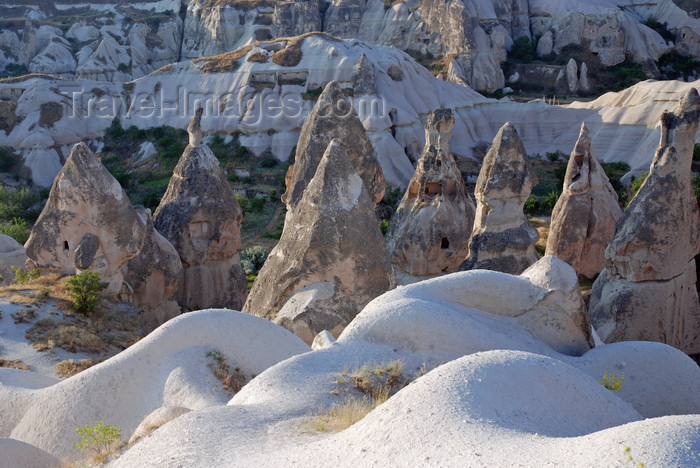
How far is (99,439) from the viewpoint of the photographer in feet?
15.2

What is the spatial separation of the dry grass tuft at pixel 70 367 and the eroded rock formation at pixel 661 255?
668 centimetres

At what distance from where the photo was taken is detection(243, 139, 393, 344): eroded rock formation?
683 centimetres

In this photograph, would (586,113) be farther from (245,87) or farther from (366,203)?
(366,203)

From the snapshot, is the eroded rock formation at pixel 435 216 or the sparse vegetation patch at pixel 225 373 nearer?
the sparse vegetation patch at pixel 225 373

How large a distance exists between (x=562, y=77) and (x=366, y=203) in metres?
39.1

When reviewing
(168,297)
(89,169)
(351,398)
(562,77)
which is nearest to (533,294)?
(351,398)

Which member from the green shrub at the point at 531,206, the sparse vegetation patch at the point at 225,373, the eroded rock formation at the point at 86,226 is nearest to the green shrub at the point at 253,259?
the eroded rock formation at the point at 86,226

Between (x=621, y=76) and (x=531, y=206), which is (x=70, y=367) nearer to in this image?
(x=531, y=206)

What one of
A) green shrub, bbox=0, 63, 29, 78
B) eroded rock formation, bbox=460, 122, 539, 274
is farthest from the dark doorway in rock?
green shrub, bbox=0, 63, 29, 78

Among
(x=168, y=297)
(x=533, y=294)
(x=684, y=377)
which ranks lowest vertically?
(x=168, y=297)

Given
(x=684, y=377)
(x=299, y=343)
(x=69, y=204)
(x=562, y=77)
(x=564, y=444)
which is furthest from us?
(x=562, y=77)

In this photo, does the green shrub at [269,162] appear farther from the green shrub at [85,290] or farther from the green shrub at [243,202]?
the green shrub at [85,290]

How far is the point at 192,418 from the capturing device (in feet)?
12.6

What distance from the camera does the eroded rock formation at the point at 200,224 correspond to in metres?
11.3
